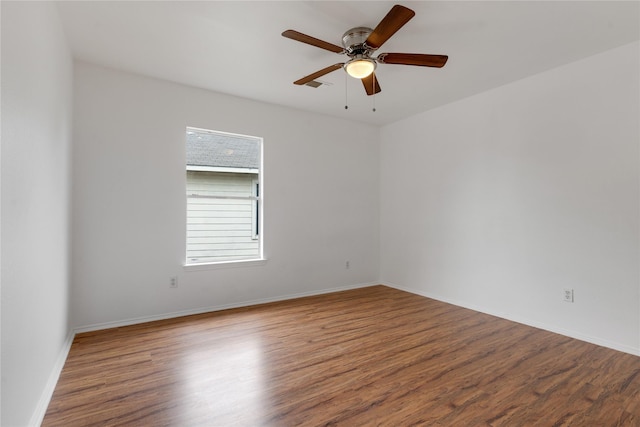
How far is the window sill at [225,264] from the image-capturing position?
3.73 meters

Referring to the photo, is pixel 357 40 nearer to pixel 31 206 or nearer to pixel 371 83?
pixel 371 83

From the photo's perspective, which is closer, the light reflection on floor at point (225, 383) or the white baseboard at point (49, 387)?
the white baseboard at point (49, 387)

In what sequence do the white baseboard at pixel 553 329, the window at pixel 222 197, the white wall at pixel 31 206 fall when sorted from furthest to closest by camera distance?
1. the window at pixel 222 197
2. the white baseboard at pixel 553 329
3. the white wall at pixel 31 206

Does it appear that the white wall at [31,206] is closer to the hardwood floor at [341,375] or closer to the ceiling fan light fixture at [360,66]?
the hardwood floor at [341,375]

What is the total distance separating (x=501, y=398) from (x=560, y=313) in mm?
1687

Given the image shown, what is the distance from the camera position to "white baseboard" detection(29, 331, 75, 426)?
69.2 inches

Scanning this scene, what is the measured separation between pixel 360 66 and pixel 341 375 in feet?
7.66

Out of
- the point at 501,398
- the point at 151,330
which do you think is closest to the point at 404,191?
the point at 501,398

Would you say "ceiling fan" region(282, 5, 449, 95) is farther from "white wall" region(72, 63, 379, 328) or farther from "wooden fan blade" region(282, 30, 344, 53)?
"white wall" region(72, 63, 379, 328)

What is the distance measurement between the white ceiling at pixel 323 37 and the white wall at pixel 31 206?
0.52 m

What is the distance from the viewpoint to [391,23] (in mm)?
2049

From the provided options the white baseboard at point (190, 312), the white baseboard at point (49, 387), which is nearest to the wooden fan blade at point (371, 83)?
the white baseboard at point (190, 312)

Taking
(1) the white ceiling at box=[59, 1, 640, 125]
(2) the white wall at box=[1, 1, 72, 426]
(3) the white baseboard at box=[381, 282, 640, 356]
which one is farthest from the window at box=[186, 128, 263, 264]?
(3) the white baseboard at box=[381, 282, 640, 356]

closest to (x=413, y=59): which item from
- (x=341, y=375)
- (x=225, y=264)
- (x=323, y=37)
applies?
(x=323, y=37)
